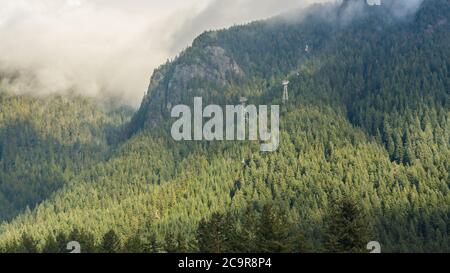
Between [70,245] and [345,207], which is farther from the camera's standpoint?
[70,245]

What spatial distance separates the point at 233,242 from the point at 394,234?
437 feet

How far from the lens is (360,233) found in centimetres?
6688

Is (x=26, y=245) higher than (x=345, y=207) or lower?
lower
